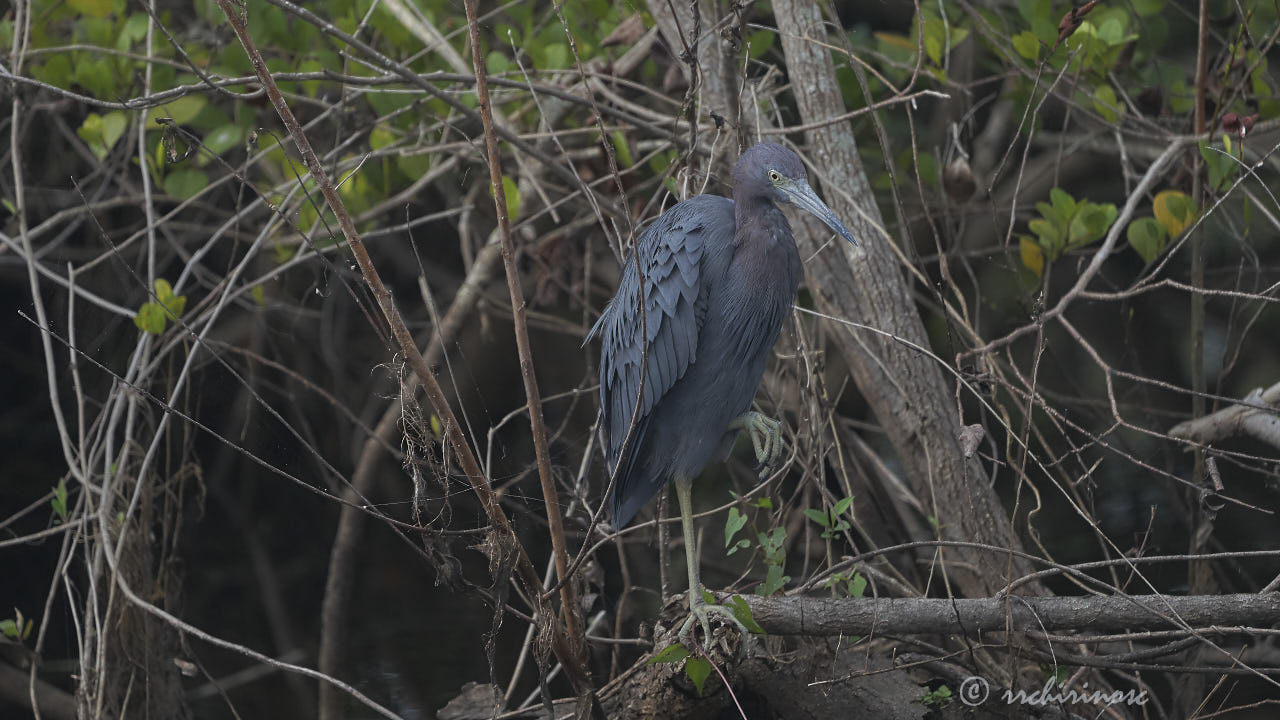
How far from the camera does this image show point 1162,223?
317cm

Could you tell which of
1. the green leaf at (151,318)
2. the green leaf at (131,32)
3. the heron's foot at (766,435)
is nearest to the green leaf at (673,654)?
the heron's foot at (766,435)

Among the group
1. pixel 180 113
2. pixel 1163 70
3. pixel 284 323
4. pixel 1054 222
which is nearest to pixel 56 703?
pixel 284 323

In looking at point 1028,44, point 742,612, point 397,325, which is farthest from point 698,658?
point 1028,44

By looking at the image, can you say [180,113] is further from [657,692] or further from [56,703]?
[657,692]

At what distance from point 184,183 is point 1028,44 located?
2.63 metres

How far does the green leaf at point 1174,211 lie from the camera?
3082mm

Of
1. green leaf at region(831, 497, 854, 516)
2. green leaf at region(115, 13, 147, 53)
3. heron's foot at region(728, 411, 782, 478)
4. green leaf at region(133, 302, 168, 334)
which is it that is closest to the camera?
green leaf at region(831, 497, 854, 516)

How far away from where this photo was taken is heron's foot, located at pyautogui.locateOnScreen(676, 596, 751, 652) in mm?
2375

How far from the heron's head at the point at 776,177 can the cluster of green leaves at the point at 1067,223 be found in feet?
3.50

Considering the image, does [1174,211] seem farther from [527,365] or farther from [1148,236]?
[527,365]

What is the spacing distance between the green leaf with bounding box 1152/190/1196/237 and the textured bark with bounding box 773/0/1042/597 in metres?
0.75

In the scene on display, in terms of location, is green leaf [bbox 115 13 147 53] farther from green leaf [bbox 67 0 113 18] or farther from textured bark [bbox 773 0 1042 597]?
textured bark [bbox 773 0 1042 597]

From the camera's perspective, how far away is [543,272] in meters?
3.92

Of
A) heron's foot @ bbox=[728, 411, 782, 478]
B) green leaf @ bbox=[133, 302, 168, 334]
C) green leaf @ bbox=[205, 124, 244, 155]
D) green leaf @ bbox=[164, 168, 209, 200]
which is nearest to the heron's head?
heron's foot @ bbox=[728, 411, 782, 478]
